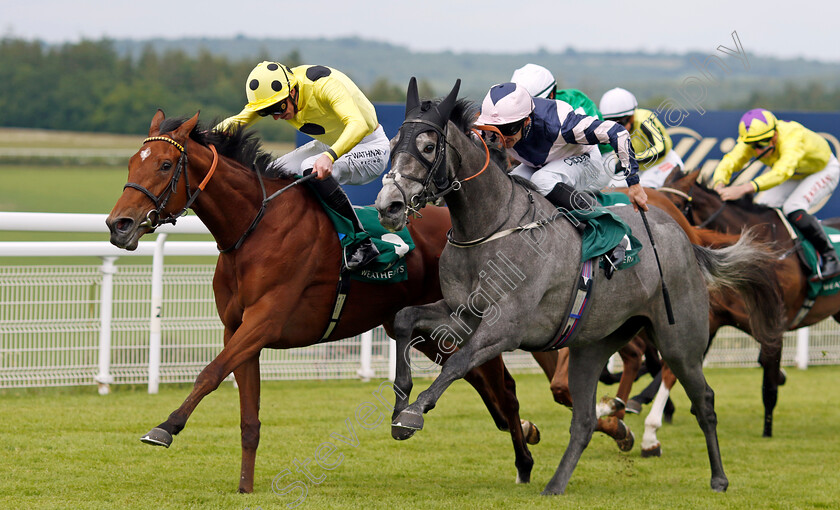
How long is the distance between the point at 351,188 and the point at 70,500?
5699 millimetres

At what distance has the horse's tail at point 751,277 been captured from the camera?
504cm

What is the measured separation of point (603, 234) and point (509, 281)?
0.62 meters

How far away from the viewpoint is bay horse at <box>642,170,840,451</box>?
6605 mm

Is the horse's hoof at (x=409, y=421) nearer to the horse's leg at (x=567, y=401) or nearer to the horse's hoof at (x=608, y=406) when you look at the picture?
the horse's leg at (x=567, y=401)

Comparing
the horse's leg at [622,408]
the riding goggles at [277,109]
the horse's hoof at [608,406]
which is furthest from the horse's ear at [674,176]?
the riding goggles at [277,109]

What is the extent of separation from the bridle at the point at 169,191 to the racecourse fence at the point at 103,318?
247 centimetres

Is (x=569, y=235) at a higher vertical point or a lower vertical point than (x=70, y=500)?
higher

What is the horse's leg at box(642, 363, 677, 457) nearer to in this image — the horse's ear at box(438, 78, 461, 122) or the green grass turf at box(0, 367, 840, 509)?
the green grass turf at box(0, 367, 840, 509)

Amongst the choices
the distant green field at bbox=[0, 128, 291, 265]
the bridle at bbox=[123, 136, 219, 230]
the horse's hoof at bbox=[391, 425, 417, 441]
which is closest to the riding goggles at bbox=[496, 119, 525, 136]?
the bridle at bbox=[123, 136, 219, 230]

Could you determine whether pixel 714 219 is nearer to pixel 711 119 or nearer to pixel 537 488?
pixel 537 488

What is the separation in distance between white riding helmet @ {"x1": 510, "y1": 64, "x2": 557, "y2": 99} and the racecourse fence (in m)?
2.18

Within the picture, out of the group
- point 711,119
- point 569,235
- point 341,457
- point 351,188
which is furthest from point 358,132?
point 711,119

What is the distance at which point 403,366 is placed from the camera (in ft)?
13.2

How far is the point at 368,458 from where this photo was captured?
5363mm
